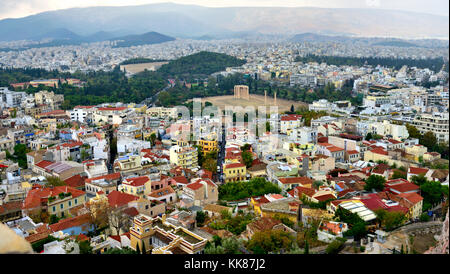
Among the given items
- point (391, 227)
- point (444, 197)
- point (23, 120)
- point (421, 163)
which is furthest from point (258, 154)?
point (23, 120)

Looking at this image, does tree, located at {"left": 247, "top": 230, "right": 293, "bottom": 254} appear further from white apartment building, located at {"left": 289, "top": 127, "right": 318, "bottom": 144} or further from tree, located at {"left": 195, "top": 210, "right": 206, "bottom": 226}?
white apartment building, located at {"left": 289, "top": 127, "right": 318, "bottom": 144}

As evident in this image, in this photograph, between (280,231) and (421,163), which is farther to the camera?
(421,163)

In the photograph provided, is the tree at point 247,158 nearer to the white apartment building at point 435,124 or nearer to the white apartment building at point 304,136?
the white apartment building at point 304,136

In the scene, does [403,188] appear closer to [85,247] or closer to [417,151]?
[417,151]

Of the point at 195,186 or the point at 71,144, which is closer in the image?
the point at 195,186

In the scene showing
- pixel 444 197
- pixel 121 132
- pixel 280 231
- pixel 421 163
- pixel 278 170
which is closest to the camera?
pixel 280 231

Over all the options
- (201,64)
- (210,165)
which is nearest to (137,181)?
(210,165)

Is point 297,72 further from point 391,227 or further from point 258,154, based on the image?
point 391,227
